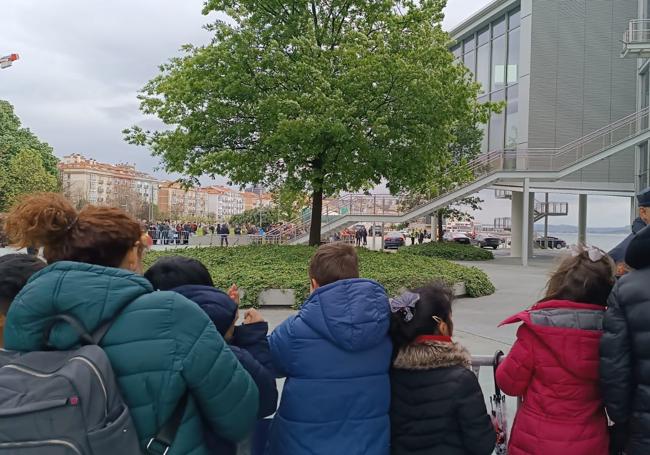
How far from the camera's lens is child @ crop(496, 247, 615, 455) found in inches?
104

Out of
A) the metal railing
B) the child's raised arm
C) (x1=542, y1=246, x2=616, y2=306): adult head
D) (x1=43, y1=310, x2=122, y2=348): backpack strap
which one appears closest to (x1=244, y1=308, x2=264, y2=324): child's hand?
(x1=43, y1=310, x2=122, y2=348): backpack strap

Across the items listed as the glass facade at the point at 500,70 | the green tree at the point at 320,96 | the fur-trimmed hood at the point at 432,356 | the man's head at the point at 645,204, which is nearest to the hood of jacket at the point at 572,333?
the fur-trimmed hood at the point at 432,356

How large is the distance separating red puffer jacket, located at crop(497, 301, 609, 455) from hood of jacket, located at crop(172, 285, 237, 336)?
4.67 ft

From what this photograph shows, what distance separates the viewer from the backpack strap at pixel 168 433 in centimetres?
180

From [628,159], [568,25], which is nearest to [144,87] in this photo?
[568,25]

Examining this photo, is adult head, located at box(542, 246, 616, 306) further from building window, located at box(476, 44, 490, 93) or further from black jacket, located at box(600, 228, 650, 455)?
building window, located at box(476, 44, 490, 93)

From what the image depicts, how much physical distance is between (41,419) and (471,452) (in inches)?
74.7

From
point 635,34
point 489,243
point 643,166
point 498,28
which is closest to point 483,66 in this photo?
point 498,28

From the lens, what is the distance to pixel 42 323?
1.71 metres

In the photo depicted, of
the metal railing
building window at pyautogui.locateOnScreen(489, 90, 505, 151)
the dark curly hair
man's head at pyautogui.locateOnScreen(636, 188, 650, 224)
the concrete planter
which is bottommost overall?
the concrete planter

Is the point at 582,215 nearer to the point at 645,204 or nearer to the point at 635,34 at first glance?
the point at 635,34

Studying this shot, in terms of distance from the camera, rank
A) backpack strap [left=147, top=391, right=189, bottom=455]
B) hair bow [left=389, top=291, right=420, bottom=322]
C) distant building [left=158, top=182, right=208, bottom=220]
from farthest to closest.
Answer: distant building [left=158, top=182, right=208, bottom=220] < hair bow [left=389, top=291, right=420, bottom=322] < backpack strap [left=147, top=391, right=189, bottom=455]

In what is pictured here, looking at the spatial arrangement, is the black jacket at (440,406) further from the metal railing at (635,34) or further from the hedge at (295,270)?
the metal railing at (635,34)

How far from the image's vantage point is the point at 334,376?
2580mm
